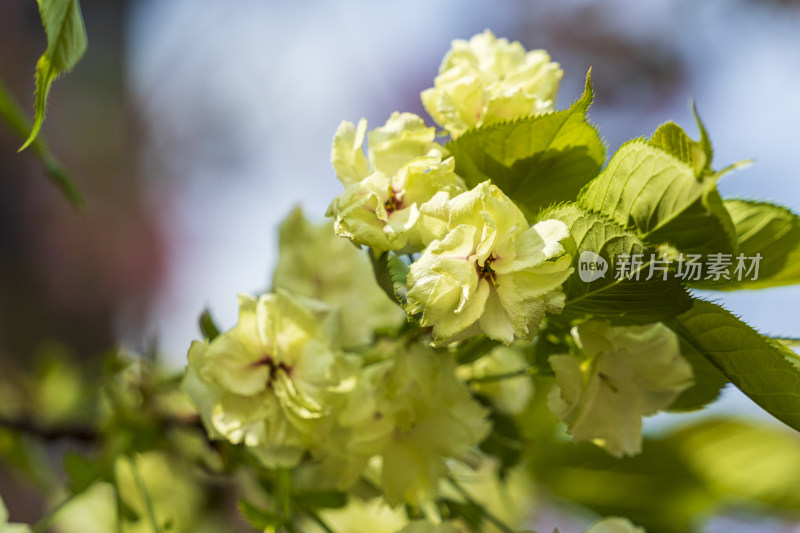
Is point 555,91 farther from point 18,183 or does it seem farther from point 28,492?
point 18,183

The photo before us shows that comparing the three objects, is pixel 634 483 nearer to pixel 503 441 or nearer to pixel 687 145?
pixel 503 441

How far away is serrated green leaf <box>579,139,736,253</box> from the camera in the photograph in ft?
0.67

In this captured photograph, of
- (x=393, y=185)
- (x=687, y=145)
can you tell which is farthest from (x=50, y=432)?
(x=687, y=145)

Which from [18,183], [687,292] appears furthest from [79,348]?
[687,292]

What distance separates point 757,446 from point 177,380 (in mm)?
413

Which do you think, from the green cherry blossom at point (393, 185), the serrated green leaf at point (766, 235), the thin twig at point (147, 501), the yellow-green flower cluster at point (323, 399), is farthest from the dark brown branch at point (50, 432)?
the serrated green leaf at point (766, 235)

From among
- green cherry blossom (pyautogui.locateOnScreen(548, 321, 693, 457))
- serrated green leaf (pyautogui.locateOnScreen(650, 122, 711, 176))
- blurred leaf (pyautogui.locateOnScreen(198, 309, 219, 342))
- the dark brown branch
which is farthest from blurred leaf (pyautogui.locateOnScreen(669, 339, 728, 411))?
the dark brown branch

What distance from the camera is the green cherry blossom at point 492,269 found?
0.23m

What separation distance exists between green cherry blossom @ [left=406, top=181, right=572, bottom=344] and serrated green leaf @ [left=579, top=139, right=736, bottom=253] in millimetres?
23

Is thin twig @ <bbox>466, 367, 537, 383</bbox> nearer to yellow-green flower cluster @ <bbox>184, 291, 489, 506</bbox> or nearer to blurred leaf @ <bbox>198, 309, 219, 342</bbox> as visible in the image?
yellow-green flower cluster @ <bbox>184, 291, 489, 506</bbox>

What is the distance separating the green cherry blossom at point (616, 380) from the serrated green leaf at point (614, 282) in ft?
0.12

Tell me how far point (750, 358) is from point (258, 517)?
216 mm

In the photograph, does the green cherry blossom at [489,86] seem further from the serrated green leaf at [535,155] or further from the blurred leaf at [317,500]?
the blurred leaf at [317,500]

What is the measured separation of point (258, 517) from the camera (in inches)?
12.1
